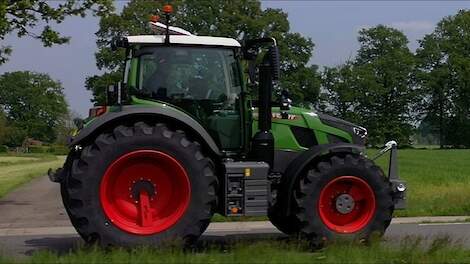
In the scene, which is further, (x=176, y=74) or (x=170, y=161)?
(x=176, y=74)

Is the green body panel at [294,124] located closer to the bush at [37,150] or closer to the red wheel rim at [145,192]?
the red wheel rim at [145,192]

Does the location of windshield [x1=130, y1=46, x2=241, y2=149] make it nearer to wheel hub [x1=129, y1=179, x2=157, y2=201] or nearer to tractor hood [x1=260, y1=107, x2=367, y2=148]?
tractor hood [x1=260, y1=107, x2=367, y2=148]

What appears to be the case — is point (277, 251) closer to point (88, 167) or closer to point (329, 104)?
point (88, 167)

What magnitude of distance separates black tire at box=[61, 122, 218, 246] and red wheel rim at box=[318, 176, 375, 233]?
1.42 metres

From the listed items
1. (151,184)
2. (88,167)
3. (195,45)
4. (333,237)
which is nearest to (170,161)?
(151,184)

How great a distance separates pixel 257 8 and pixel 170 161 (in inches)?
2300

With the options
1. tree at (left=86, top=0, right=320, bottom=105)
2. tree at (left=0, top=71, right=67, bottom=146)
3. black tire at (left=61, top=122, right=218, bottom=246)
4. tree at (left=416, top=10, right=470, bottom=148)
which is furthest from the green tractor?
tree at (left=0, top=71, right=67, bottom=146)

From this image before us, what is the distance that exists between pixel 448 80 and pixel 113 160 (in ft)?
274

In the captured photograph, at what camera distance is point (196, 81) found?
8398mm

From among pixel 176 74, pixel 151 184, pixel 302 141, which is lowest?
pixel 151 184

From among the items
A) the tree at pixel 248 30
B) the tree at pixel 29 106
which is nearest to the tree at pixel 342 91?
the tree at pixel 248 30

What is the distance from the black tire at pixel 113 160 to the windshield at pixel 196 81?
0.59m

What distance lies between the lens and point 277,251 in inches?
264

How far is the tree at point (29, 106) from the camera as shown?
106 meters
